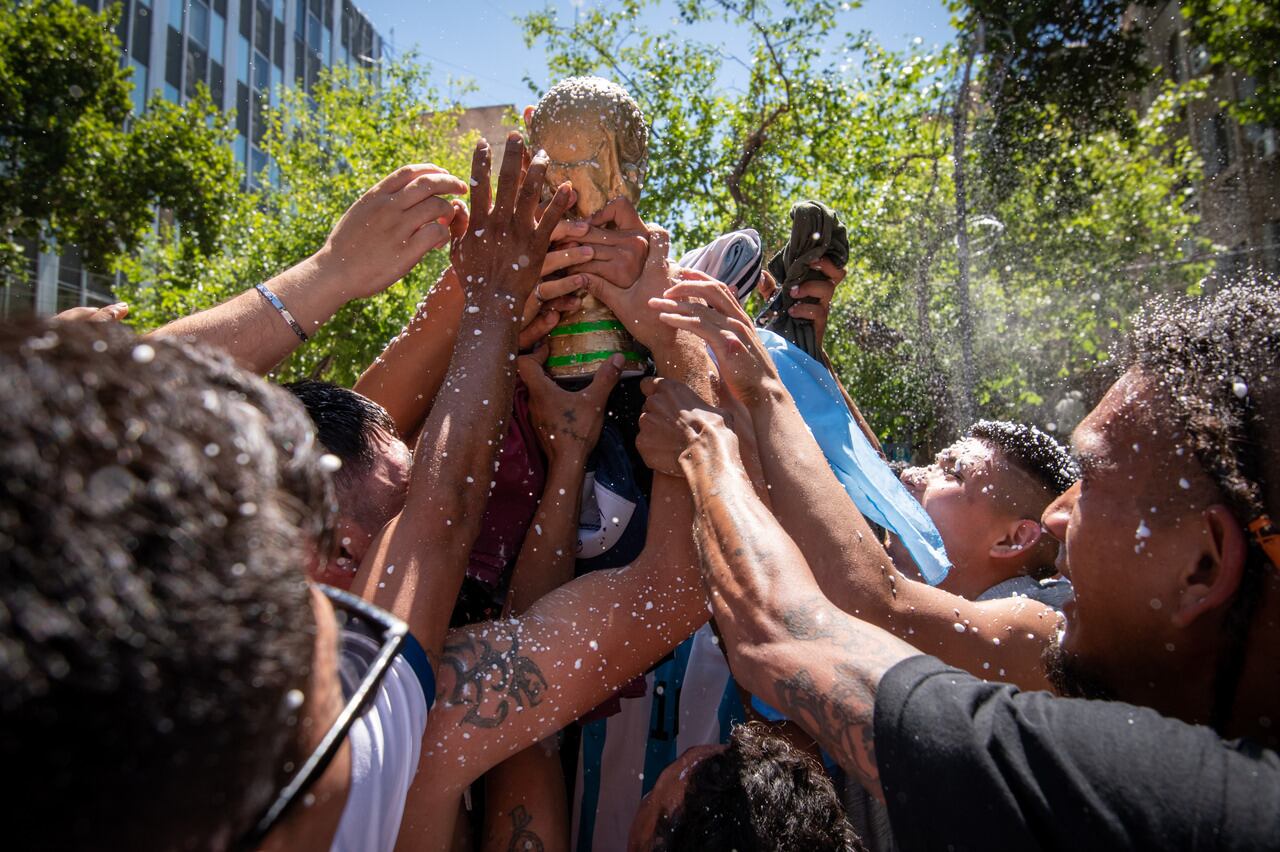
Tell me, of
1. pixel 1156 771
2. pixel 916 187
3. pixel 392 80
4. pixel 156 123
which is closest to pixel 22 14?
pixel 156 123

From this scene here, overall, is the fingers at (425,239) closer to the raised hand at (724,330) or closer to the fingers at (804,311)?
the raised hand at (724,330)

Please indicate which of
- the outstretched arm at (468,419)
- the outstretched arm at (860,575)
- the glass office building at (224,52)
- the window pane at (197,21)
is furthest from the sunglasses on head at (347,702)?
the window pane at (197,21)

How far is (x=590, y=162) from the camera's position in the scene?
229 centimetres

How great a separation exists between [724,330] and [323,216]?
400 inches

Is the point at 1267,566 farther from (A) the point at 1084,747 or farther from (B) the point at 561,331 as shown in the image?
(B) the point at 561,331

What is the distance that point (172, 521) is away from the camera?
0.74 metres

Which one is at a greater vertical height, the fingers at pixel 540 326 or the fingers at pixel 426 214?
the fingers at pixel 426 214

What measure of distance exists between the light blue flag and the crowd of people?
0.19 feet

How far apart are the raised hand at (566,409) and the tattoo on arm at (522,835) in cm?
86

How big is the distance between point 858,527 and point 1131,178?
13051 mm

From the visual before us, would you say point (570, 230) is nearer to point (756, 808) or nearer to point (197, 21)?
point (756, 808)

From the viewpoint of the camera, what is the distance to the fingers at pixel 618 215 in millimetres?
2332

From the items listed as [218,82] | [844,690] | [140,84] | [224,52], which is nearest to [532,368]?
[844,690]

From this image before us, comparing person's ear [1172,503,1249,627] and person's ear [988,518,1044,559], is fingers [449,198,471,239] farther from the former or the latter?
person's ear [988,518,1044,559]
